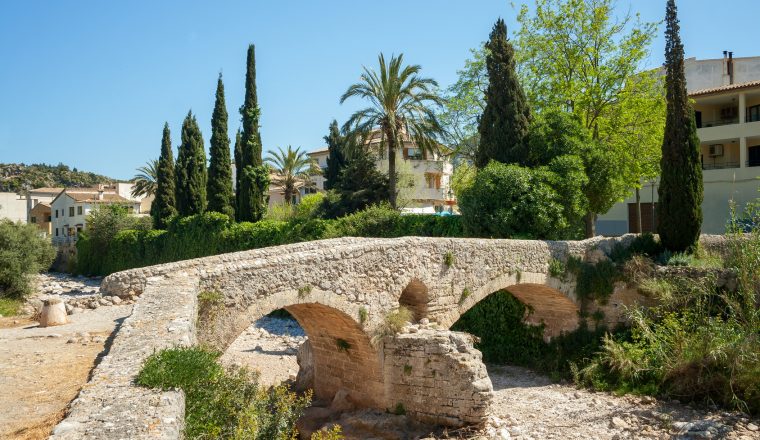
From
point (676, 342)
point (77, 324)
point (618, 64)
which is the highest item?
point (618, 64)

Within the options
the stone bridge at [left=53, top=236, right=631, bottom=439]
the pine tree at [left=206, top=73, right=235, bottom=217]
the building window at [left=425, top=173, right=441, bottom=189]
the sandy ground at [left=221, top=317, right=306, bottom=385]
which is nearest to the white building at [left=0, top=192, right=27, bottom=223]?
the pine tree at [left=206, top=73, right=235, bottom=217]

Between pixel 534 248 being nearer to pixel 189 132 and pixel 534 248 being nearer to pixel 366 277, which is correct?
pixel 366 277

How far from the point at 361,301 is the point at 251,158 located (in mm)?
21866

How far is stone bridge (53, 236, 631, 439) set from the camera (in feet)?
35.5

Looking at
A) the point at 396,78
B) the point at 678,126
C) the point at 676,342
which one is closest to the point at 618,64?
the point at 678,126

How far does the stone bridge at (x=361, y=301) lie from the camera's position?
1081 cm

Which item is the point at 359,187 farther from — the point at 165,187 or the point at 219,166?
the point at 165,187

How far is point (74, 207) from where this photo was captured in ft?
220

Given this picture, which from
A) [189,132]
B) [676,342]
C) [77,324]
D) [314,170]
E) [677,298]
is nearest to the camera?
[77,324]

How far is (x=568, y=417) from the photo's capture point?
15.5m

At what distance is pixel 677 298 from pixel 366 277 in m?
9.83

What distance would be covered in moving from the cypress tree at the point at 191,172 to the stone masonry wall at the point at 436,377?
2898cm

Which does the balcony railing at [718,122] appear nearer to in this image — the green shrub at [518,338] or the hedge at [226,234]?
the hedge at [226,234]

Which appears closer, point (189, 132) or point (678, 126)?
point (678, 126)
